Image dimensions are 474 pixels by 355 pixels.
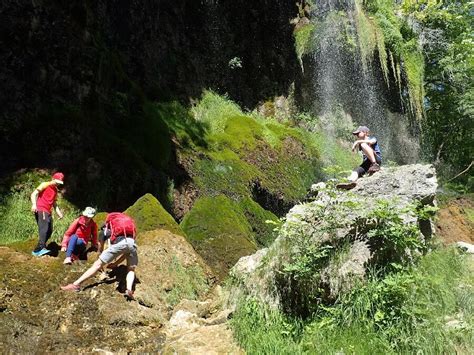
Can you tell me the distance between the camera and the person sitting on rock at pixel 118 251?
5.33 meters

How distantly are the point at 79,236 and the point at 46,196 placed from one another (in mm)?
832

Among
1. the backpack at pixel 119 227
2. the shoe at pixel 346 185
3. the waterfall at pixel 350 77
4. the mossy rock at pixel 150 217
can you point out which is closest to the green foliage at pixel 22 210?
the mossy rock at pixel 150 217

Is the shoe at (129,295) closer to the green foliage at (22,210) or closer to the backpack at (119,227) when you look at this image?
the backpack at (119,227)

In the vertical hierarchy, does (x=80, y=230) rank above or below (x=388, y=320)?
above

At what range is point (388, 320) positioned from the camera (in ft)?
14.5

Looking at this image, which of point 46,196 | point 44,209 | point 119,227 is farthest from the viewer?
point 46,196

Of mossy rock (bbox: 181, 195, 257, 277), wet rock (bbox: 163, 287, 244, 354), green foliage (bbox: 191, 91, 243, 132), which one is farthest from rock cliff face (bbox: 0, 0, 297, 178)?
wet rock (bbox: 163, 287, 244, 354)

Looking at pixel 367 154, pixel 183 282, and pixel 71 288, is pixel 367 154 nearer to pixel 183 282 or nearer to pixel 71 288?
pixel 183 282

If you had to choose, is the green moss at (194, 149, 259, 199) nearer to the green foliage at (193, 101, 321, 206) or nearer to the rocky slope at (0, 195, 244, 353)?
the green foliage at (193, 101, 321, 206)

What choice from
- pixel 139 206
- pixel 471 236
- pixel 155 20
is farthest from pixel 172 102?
pixel 471 236

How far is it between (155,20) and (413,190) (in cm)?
1274

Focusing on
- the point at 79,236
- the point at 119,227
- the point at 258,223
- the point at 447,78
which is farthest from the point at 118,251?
the point at 447,78

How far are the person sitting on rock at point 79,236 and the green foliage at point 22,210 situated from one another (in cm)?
165

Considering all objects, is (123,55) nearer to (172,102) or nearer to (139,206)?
(172,102)
